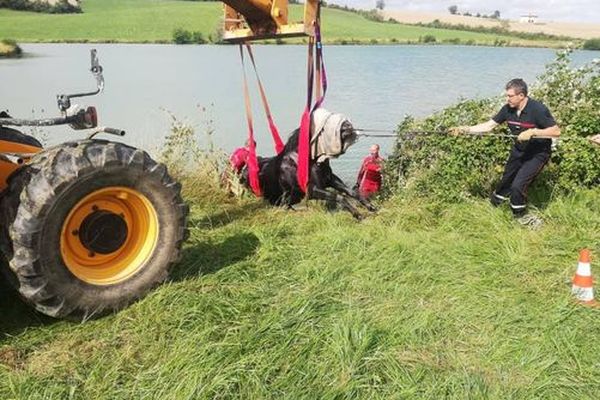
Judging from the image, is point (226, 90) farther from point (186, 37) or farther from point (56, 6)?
point (186, 37)

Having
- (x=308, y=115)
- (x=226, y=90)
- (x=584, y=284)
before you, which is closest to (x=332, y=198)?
(x=308, y=115)

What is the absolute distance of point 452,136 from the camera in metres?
7.24

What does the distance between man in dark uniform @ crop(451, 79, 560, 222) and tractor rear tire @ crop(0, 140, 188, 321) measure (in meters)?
3.65

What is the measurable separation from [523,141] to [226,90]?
38.2 feet

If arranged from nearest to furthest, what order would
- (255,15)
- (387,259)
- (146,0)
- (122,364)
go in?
(122,364), (387,259), (255,15), (146,0)

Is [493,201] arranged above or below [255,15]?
below

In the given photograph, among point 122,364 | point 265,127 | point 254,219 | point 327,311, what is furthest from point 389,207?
point 265,127

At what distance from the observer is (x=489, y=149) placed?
277 inches

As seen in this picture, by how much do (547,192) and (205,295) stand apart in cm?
477

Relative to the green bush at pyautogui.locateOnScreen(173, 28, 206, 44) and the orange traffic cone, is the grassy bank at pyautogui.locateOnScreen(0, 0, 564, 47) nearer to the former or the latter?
the green bush at pyautogui.locateOnScreen(173, 28, 206, 44)

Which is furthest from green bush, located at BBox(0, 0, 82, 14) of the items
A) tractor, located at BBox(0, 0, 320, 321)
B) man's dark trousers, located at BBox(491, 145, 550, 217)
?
man's dark trousers, located at BBox(491, 145, 550, 217)

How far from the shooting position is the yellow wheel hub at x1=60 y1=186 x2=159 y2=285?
3.59 m

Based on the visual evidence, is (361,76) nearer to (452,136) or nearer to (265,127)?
(265,127)

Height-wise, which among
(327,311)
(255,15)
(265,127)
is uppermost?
(255,15)
